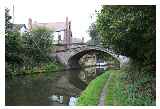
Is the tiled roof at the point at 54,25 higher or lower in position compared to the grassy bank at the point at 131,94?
higher

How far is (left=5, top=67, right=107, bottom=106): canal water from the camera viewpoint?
2849 mm

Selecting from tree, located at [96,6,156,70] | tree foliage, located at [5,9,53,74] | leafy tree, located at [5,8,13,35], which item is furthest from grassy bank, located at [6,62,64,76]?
tree, located at [96,6,156,70]

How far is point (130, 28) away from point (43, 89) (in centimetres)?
148

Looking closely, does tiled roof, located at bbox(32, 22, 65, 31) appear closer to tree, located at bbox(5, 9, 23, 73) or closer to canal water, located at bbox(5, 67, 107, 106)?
tree, located at bbox(5, 9, 23, 73)

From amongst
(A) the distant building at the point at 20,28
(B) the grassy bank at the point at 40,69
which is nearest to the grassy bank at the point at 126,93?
(B) the grassy bank at the point at 40,69

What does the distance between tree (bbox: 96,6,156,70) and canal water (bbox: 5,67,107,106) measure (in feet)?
1.17

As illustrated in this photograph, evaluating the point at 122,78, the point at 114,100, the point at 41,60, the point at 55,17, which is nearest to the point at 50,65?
the point at 41,60

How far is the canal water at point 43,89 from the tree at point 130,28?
36 centimetres

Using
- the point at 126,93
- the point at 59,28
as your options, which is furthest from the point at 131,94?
the point at 59,28

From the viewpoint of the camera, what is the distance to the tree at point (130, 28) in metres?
2.56

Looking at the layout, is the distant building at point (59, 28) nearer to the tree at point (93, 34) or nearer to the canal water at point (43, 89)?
the tree at point (93, 34)

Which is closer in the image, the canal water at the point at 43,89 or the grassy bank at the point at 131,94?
the grassy bank at the point at 131,94

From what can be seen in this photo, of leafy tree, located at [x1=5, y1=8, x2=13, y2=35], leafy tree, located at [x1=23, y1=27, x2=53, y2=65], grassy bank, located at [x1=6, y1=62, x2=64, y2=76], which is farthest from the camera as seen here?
grassy bank, located at [x1=6, y1=62, x2=64, y2=76]

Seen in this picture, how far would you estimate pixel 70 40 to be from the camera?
255 cm
